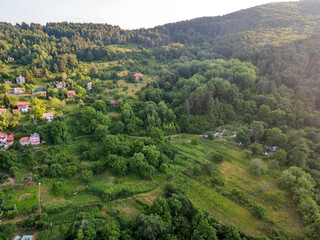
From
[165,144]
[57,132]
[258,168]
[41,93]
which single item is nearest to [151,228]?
[165,144]

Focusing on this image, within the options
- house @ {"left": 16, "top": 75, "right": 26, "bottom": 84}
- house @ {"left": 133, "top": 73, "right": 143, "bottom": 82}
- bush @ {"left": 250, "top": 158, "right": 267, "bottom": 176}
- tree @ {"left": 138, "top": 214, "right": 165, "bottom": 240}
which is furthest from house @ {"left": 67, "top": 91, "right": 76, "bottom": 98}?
bush @ {"left": 250, "top": 158, "right": 267, "bottom": 176}

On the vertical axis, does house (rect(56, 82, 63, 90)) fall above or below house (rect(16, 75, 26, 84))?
below

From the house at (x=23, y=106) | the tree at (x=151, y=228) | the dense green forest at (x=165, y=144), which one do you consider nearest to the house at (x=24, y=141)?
the dense green forest at (x=165, y=144)

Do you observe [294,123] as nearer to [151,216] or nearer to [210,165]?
[210,165]

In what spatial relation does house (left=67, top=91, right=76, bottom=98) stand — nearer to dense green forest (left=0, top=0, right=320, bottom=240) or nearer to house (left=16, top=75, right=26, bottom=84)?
dense green forest (left=0, top=0, right=320, bottom=240)

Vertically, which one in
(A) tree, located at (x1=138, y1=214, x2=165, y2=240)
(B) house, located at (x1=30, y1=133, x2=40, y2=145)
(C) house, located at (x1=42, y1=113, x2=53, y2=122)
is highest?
(C) house, located at (x1=42, y1=113, x2=53, y2=122)

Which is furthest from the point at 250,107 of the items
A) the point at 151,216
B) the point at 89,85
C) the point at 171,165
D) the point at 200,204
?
the point at 89,85

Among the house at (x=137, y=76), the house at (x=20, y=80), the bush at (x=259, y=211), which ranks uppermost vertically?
the house at (x=20, y=80)

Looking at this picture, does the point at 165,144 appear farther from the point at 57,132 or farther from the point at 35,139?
the point at 35,139

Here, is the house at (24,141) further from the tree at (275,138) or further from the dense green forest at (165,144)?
the tree at (275,138)
